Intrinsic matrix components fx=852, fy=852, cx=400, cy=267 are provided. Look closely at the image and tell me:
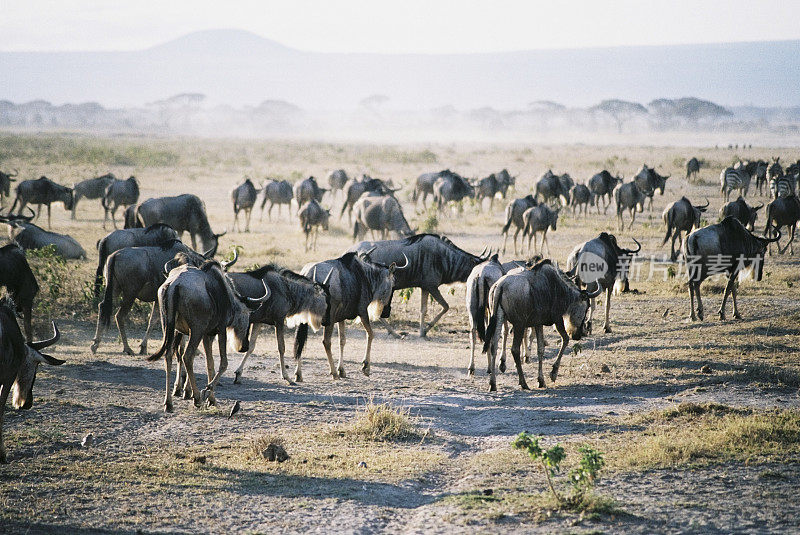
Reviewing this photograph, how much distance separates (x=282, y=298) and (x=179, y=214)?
7.70 metres

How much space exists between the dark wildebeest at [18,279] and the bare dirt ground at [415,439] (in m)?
0.72

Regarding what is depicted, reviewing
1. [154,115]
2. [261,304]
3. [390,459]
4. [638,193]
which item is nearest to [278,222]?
[638,193]

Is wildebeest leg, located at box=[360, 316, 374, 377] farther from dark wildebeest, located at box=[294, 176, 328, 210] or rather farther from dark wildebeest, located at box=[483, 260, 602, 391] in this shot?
dark wildebeest, located at box=[294, 176, 328, 210]

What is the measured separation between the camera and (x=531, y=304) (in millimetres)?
9297

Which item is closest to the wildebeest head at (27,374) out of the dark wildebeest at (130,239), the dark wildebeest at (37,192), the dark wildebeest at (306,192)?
the dark wildebeest at (130,239)

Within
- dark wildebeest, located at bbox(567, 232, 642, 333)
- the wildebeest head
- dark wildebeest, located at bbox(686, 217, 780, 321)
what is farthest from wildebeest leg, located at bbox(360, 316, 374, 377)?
dark wildebeest, located at bbox(686, 217, 780, 321)

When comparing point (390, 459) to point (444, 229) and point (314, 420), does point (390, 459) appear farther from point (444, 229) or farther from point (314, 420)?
point (444, 229)

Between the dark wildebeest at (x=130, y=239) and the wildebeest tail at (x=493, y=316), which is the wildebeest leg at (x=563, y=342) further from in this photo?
the dark wildebeest at (x=130, y=239)

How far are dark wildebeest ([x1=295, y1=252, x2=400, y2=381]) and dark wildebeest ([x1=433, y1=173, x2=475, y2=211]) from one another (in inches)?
624

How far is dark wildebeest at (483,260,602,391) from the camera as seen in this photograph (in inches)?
365

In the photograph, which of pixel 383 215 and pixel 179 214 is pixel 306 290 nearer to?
pixel 179 214

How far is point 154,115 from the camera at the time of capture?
198250mm

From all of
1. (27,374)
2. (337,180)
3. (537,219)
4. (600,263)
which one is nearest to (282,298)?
(27,374)

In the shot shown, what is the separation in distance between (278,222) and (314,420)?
19.4 m
